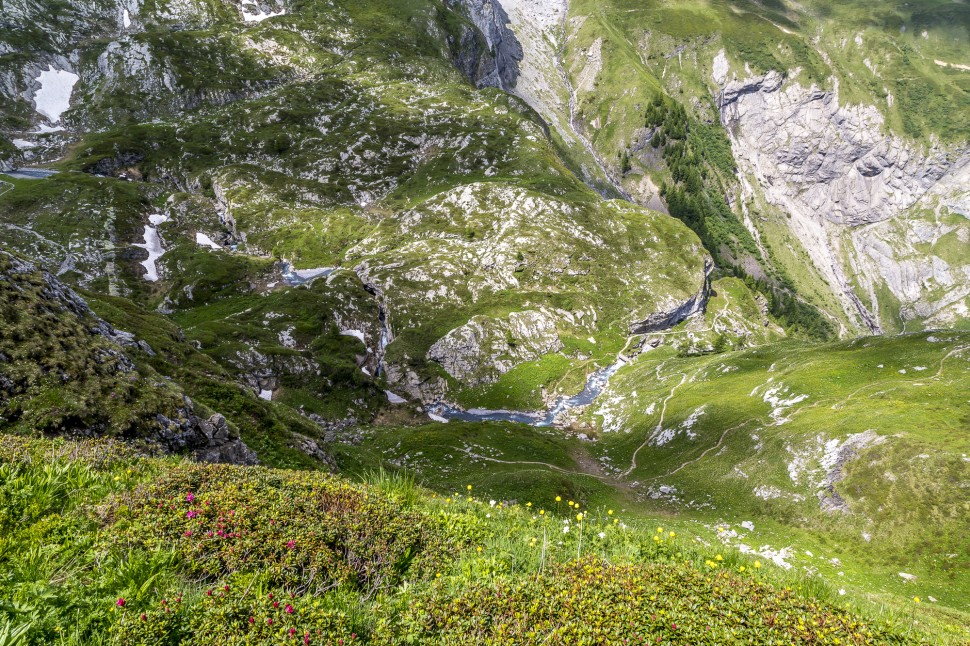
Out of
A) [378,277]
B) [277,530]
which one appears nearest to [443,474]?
[277,530]

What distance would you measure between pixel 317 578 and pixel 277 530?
1294 mm

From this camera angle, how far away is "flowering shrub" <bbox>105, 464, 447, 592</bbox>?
696cm

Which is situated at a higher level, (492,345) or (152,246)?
(152,246)

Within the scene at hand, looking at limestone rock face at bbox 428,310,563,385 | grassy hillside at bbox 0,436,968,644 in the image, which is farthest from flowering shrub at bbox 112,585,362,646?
limestone rock face at bbox 428,310,563,385

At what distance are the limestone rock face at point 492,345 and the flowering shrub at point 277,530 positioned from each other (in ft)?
395

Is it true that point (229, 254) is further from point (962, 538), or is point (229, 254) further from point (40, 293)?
point (962, 538)

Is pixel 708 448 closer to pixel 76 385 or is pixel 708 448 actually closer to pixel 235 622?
pixel 76 385

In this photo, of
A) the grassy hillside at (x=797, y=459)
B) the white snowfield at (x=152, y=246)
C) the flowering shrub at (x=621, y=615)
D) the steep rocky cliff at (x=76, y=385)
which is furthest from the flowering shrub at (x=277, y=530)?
the white snowfield at (x=152, y=246)

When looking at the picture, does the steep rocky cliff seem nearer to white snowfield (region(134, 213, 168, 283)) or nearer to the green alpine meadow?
the green alpine meadow

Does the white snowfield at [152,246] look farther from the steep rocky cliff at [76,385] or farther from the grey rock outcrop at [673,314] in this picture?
the grey rock outcrop at [673,314]

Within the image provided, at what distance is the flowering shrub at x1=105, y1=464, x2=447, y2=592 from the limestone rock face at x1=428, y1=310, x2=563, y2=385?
12048 cm

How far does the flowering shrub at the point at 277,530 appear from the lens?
274 inches

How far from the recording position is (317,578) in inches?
287

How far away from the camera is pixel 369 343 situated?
5428 inches
